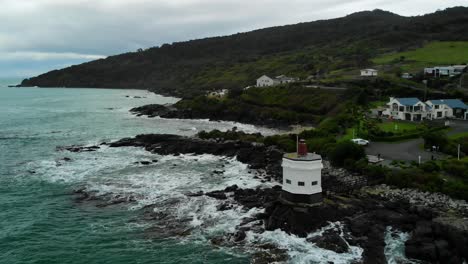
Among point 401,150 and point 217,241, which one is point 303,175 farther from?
point 401,150

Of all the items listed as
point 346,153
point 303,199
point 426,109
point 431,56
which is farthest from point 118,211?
point 431,56

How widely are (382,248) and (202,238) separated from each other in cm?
1082

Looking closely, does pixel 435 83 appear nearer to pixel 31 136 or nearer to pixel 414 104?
pixel 414 104

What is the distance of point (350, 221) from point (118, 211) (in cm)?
1671

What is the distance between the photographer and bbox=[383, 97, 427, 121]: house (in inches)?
2300

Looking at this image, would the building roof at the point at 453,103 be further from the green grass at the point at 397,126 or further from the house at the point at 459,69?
the house at the point at 459,69

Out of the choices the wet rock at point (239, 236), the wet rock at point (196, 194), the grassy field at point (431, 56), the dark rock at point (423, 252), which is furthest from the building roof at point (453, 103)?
the wet rock at point (239, 236)

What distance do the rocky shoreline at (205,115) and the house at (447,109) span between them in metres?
22.4

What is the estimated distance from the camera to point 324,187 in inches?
1369

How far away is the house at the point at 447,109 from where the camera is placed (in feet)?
194

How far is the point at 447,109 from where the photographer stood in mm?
59500

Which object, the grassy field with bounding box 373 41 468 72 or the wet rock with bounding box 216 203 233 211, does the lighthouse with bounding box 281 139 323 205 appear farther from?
the grassy field with bounding box 373 41 468 72

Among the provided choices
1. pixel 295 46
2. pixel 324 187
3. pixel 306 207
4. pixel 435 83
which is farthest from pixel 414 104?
pixel 295 46

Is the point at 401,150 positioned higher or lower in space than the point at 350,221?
higher
